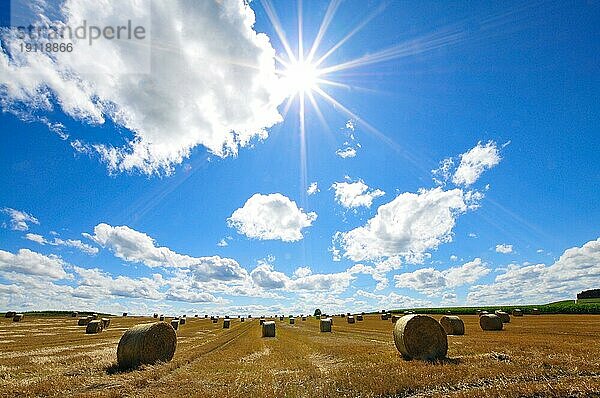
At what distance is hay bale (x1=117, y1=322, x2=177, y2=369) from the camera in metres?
15.6

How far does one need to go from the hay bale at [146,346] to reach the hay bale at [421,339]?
10078mm

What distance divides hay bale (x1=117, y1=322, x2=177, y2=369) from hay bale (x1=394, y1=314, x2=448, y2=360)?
33.1 ft

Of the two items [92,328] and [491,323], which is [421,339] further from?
[92,328]

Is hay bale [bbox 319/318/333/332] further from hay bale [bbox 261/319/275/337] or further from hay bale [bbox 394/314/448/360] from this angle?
hay bale [bbox 394/314/448/360]

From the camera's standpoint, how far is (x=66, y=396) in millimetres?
10203

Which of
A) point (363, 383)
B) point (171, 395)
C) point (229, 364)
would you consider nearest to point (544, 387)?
point (363, 383)

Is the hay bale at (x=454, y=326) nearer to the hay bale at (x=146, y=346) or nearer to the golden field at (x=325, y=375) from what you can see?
the golden field at (x=325, y=375)

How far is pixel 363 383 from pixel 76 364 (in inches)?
445

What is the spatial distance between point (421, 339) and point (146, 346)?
11.5 m

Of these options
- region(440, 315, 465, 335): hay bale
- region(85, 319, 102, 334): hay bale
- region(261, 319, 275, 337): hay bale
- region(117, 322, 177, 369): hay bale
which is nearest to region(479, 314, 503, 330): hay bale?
region(440, 315, 465, 335): hay bale

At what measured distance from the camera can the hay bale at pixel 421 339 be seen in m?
16.4

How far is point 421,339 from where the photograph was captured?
16.7 metres

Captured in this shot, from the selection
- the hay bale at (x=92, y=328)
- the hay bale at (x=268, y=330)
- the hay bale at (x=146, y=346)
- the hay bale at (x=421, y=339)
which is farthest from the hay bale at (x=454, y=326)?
the hay bale at (x=92, y=328)

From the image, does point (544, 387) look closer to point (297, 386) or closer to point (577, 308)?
point (297, 386)
